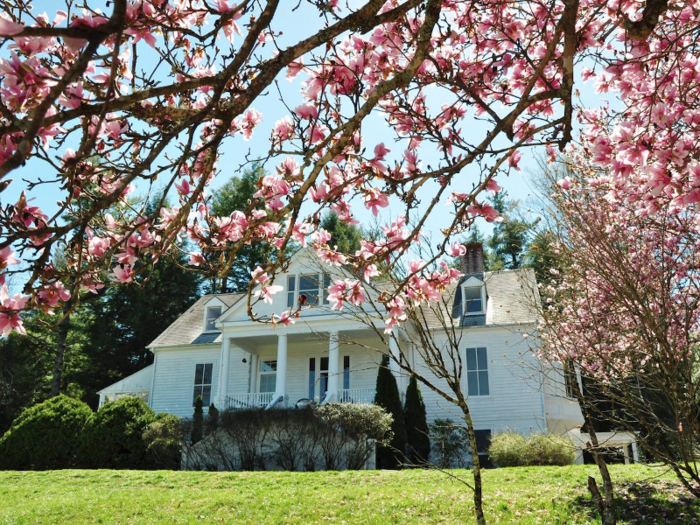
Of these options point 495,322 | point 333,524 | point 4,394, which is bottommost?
point 333,524

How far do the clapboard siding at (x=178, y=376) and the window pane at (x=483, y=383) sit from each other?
8581 millimetres

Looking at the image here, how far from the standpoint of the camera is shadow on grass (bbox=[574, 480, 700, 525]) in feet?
20.5

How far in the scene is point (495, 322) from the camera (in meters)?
16.7

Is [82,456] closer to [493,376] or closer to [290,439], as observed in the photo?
[290,439]

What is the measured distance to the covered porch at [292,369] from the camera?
16306 millimetres

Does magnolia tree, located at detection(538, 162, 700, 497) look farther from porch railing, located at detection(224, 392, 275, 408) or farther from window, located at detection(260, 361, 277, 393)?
window, located at detection(260, 361, 277, 393)

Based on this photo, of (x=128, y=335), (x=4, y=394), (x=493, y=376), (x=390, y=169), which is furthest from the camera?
(x=128, y=335)

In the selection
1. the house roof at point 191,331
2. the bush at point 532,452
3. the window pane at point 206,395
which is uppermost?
the house roof at point 191,331

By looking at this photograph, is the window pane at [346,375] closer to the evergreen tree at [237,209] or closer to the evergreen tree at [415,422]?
the evergreen tree at [415,422]

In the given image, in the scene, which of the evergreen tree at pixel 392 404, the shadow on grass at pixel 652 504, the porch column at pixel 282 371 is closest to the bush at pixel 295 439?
the evergreen tree at pixel 392 404

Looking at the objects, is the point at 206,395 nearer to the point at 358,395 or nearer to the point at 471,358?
the point at 358,395

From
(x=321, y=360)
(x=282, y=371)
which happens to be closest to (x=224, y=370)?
(x=282, y=371)

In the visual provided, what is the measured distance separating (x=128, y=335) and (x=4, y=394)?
7151 millimetres

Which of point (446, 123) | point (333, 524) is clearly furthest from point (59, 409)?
point (446, 123)
